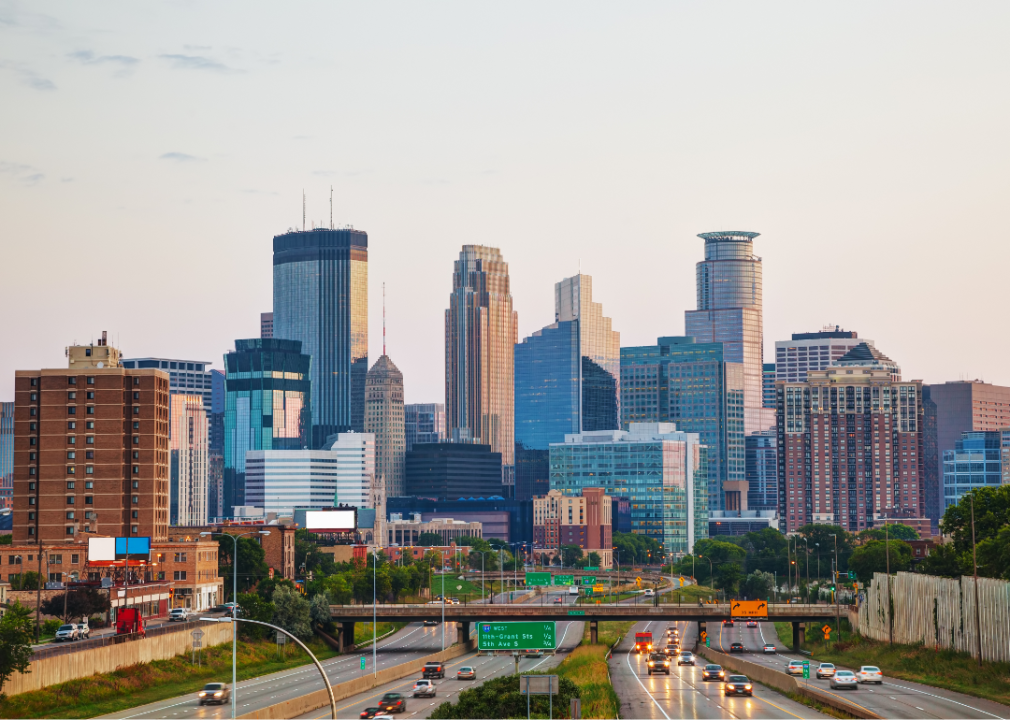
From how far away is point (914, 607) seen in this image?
145125 millimetres

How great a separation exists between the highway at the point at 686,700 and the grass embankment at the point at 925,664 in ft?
41.7

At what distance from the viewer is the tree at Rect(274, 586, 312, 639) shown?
17425 cm

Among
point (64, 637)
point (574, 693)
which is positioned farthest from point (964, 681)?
point (64, 637)

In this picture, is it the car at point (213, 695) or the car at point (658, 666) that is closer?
the car at point (213, 695)

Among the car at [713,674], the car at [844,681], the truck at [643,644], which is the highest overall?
the car at [844,681]

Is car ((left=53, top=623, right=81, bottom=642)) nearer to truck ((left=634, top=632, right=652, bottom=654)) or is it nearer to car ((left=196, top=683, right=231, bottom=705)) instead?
car ((left=196, top=683, right=231, bottom=705))

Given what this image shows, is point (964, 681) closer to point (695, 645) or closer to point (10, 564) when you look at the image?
point (695, 645)

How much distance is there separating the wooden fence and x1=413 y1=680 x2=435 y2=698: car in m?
46.2

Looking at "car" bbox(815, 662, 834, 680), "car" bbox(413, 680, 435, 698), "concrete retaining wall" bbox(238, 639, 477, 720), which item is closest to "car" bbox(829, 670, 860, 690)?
"car" bbox(815, 662, 834, 680)

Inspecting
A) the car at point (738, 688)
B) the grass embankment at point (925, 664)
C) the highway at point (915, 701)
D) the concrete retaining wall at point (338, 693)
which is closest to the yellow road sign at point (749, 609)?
the grass embankment at point (925, 664)

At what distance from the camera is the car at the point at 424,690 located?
123050 millimetres

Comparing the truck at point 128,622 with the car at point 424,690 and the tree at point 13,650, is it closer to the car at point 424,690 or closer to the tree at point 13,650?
the tree at point 13,650

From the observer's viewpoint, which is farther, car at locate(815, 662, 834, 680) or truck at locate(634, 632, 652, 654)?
truck at locate(634, 632, 652, 654)

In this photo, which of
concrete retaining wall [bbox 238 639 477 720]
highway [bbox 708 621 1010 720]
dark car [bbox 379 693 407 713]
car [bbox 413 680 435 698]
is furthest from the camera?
car [bbox 413 680 435 698]
